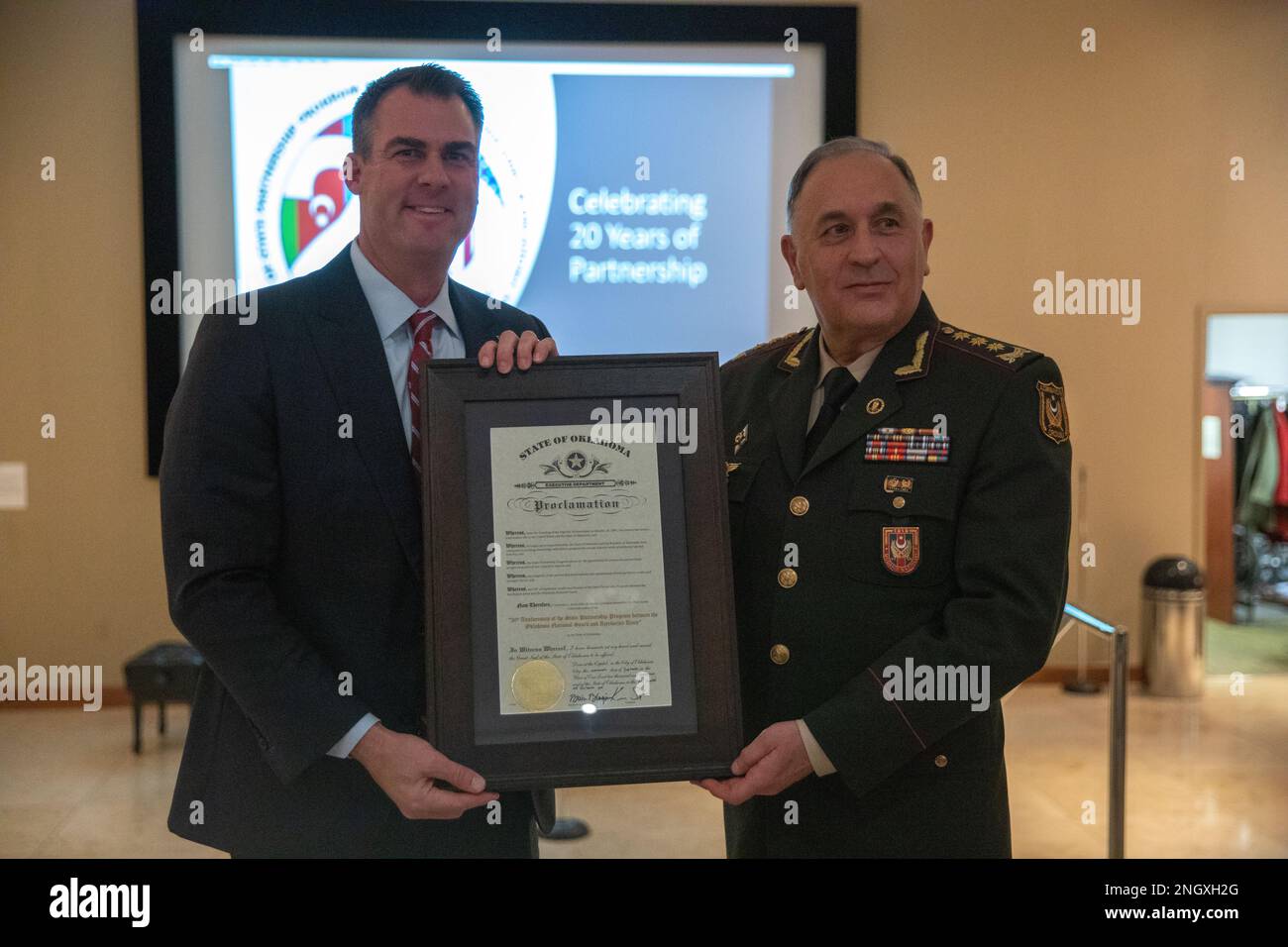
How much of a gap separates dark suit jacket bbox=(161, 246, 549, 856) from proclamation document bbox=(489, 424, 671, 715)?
0.17 m

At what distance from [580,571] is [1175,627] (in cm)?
466

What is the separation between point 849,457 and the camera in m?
1.61

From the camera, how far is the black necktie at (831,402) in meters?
1.66

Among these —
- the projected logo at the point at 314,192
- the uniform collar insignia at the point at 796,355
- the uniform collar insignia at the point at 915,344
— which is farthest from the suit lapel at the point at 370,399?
the projected logo at the point at 314,192

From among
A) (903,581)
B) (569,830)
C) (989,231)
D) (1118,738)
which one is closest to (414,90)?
(903,581)

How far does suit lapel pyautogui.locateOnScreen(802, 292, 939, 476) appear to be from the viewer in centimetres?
160

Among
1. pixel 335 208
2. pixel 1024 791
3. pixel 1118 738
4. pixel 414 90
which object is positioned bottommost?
pixel 1024 791

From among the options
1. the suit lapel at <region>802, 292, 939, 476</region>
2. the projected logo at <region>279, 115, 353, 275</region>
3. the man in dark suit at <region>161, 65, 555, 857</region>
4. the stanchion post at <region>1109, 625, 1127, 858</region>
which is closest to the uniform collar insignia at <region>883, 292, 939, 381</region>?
the suit lapel at <region>802, 292, 939, 476</region>

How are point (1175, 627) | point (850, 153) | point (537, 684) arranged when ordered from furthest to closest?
point (1175, 627), point (850, 153), point (537, 684)

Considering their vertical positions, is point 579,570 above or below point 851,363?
below

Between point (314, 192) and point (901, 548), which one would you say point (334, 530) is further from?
point (314, 192)

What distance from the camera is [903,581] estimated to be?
158 centimetres

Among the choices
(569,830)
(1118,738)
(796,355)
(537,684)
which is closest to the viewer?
(537,684)

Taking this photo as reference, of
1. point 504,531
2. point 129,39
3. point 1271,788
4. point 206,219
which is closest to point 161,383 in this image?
point 206,219
